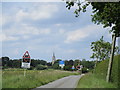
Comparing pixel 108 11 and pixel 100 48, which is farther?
pixel 100 48

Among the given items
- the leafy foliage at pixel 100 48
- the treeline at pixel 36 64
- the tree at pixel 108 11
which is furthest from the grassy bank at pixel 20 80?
the leafy foliage at pixel 100 48

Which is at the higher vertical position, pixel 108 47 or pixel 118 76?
pixel 108 47

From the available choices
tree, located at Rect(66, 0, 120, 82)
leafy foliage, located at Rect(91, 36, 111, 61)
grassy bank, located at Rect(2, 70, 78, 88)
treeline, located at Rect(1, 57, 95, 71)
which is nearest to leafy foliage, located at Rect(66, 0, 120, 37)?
tree, located at Rect(66, 0, 120, 82)

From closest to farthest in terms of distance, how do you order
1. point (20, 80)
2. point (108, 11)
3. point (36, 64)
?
point (108, 11)
point (20, 80)
point (36, 64)

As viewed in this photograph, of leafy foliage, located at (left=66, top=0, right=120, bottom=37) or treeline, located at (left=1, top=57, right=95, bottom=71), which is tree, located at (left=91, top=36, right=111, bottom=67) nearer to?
treeline, located at (left=1, top=57, right=95, bottom=71)

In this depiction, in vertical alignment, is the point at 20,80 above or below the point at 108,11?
below

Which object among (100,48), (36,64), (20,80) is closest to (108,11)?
(20,80)

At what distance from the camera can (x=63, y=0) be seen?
10125mm

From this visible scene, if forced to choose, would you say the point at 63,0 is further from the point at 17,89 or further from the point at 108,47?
the point at 108,47

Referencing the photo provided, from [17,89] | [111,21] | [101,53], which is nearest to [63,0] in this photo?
[111,21]

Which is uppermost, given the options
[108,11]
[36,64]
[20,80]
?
[108,11]

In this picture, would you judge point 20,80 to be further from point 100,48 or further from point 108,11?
point 100,48

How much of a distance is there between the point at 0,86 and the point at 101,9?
8649mm

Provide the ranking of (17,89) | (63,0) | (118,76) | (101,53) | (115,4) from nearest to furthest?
1. (115,4)
2. (63,0)
3. (17,89)
4. (118,76)
5. (101,53)
